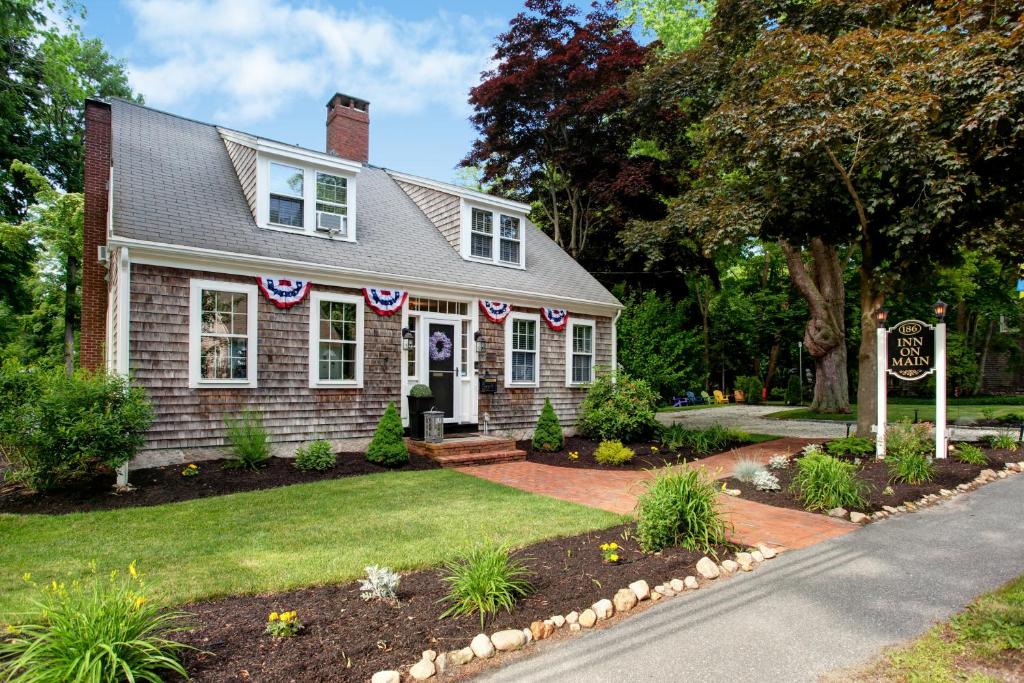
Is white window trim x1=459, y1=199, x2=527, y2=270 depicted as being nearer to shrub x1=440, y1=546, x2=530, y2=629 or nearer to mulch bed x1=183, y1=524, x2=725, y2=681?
mulch bed x1=183, y1=524, x2=725, y2=681

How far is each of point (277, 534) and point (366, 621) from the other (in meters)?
2.39

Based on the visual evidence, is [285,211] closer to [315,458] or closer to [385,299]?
[385,299]

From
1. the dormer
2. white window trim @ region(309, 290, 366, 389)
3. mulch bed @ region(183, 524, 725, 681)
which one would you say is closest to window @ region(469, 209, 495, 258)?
the dormer

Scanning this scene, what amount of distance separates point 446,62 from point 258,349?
8405 millimetres

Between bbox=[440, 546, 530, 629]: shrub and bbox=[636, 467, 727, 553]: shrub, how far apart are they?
146 centimetres

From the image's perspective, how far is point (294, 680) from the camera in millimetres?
2789

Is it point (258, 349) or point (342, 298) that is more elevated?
point (342, 298)

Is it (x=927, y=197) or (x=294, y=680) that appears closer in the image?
(x=294, y=680)

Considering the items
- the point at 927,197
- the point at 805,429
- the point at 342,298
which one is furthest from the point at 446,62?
the point at 805,429

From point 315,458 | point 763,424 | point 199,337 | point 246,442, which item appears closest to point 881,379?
point 763,424

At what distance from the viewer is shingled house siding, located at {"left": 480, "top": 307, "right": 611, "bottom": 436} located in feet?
38.3

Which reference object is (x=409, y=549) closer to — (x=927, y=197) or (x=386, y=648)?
(x=386, y=648)

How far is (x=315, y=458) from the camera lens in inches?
335

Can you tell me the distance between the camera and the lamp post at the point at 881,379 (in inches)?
354
